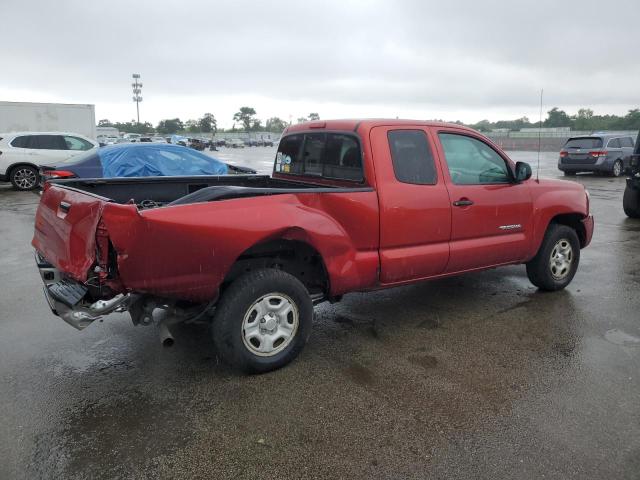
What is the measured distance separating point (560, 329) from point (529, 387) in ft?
4.14

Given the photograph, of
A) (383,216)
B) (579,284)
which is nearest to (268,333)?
(383,216)

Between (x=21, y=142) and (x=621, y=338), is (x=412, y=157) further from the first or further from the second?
(x=21, y=142)

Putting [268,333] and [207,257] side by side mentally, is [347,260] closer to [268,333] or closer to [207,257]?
[268,333]

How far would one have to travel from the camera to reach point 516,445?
285cm

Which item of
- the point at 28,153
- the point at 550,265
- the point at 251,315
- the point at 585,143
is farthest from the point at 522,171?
the point at 585,143

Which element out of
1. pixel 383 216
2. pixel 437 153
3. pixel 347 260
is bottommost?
pixel 347 260

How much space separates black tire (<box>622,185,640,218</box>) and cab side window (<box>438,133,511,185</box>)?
22.6 ft

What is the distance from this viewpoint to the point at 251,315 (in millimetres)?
3596

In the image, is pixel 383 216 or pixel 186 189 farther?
pixel 186 189

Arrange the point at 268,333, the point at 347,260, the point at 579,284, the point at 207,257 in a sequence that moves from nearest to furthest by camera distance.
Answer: the point at 207,257
the point at 268,333
the point at 347,260
the point at 579,284

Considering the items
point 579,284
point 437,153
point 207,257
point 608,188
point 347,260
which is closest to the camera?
point 207,257

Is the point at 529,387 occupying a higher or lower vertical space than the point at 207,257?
lower

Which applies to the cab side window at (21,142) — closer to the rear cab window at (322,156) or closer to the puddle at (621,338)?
the rear cab window at (322,156)

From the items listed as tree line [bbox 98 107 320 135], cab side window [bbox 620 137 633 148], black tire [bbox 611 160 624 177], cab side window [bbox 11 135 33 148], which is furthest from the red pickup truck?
tree line [bbox 98 107 320 135]
